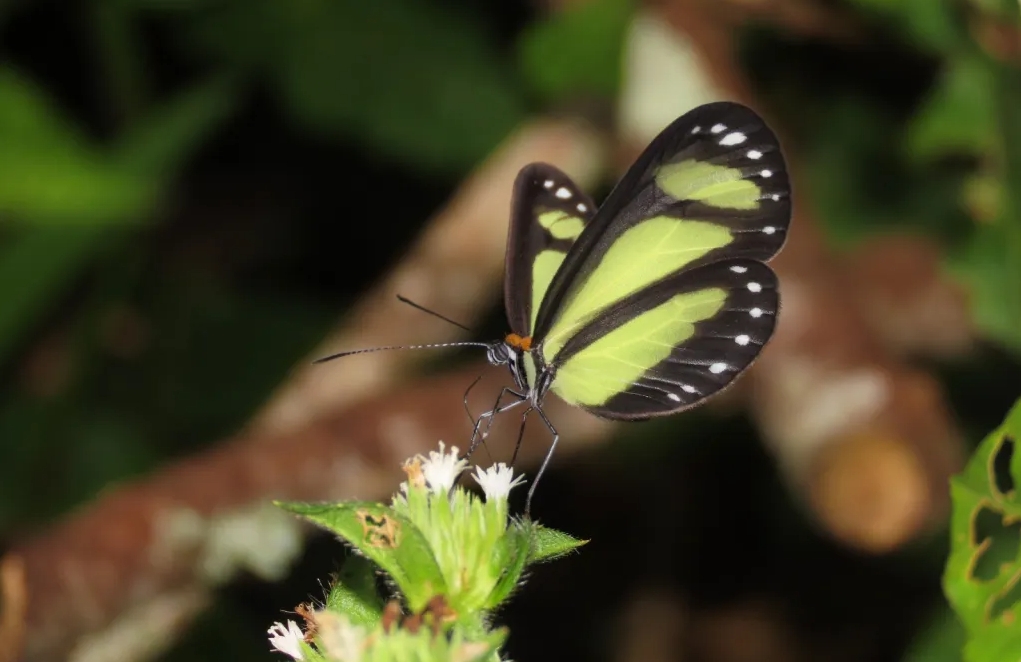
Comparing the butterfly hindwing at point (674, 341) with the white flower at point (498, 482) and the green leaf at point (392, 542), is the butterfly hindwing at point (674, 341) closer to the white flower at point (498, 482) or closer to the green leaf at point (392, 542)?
the white flower at point (498, 482)

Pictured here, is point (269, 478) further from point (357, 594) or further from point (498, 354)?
point (357, 594)

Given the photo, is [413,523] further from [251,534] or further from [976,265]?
[976,265]

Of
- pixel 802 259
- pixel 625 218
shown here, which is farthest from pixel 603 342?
pixel 802 259

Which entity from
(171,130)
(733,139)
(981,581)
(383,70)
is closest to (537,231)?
(733,139)

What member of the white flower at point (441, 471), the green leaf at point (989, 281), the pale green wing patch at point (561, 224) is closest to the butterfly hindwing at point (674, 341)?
the pale green wing patch at point (561, 224)

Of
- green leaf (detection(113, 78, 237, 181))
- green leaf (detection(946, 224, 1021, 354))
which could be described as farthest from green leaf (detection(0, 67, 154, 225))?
green leaf (detection(946, 224, 1021, 354))

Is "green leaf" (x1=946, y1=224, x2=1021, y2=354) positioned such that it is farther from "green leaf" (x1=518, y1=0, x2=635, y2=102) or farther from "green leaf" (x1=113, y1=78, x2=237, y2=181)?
"green leaf" (x1=113, y1=78, x2=237, y2=181)
